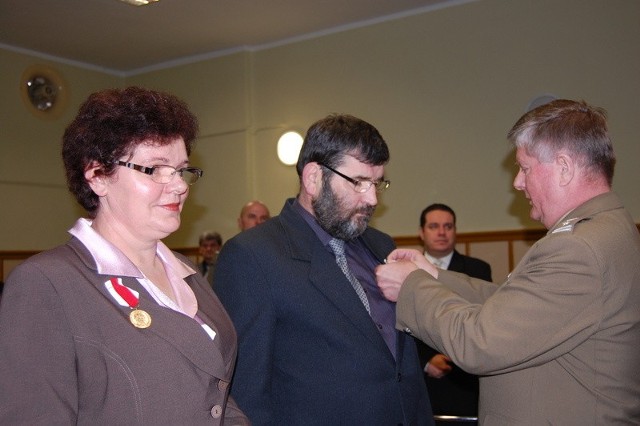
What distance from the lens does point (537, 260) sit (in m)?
2.15

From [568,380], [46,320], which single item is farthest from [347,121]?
[46,320]

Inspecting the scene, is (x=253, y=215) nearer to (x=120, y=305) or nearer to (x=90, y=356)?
(x=120, y=305)

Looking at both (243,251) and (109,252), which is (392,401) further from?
(109,252)

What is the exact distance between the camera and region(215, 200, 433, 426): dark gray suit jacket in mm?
2303

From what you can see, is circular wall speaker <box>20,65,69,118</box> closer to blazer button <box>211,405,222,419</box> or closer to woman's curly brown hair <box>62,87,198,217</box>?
woman's curly brown hair <box>62,87,198,217</box>

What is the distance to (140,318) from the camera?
1.69 metres

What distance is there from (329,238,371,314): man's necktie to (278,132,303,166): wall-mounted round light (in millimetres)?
5018

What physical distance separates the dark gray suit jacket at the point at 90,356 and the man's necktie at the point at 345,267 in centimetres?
83

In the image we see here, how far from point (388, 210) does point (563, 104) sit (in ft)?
16.3

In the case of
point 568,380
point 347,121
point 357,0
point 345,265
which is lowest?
point 568,380

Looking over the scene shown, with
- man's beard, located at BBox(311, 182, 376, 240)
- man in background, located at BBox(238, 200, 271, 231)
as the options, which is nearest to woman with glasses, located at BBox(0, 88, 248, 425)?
man's beard, located at BBox(311, 182, 376, 240)

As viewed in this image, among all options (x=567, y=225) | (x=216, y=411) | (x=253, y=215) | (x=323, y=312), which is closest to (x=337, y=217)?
(x=323, y=312)

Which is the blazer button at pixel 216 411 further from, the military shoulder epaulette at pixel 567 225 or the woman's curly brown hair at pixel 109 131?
the military shoulder epaulette at pixel 567 225

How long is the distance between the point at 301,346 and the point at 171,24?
5612mm
